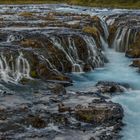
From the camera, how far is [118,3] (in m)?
93.8

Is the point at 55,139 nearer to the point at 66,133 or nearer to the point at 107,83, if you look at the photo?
→ the point at 66,133

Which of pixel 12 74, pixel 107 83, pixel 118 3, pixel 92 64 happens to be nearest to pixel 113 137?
pixel 107 83

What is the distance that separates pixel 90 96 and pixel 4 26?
19174 millimetres

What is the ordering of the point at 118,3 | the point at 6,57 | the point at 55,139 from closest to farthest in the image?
the point at 55,139, the point at 6,57, the point at 118,3

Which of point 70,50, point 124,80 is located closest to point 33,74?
point 124,80

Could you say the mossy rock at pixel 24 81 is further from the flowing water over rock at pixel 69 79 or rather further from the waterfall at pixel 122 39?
the waterfall at pixel 122 39

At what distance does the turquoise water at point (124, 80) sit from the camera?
22294mm

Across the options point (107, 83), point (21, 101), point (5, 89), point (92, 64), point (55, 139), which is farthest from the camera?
point (92, 64)

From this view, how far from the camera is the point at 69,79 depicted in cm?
3077

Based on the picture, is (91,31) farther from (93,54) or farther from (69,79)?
(69,79)

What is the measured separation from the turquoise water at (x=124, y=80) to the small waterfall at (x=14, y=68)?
11.5 feet

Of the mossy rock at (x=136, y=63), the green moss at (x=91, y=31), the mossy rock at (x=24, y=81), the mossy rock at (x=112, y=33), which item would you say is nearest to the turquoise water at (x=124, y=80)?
the mossy rock at (x=136, y=63)

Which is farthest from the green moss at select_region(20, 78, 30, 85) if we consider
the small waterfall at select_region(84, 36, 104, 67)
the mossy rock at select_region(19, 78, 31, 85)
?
the small waterfall at select_region(84, 36, 104, 67)

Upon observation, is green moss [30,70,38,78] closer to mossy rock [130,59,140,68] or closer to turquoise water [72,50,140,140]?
turquoise water [72,50,140,140]
